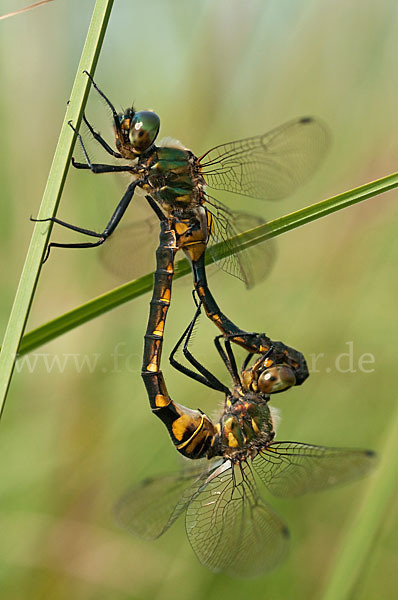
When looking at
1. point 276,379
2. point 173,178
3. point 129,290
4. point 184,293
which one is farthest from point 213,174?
point 184,293

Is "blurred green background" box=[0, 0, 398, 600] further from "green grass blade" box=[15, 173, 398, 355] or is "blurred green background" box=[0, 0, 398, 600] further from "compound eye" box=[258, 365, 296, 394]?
"green grass blade" box=[15, 173, 398, 355]

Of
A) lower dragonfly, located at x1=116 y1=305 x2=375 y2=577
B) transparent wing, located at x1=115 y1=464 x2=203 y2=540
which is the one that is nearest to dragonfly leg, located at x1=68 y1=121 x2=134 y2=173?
lower dragonfly, located at x1=116 y1=305 x2=375 y2=577

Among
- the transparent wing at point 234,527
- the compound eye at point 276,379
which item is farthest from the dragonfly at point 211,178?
the transparent wing at point 234,527

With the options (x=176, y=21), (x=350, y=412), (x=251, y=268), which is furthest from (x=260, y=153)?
(x=350, y=412)

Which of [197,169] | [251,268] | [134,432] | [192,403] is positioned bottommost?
[134,432]

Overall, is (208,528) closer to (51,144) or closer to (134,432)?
(134,432)

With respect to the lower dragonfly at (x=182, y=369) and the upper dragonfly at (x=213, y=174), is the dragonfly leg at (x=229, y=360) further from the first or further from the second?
the upper dragonfly at (x=213, y=174)
